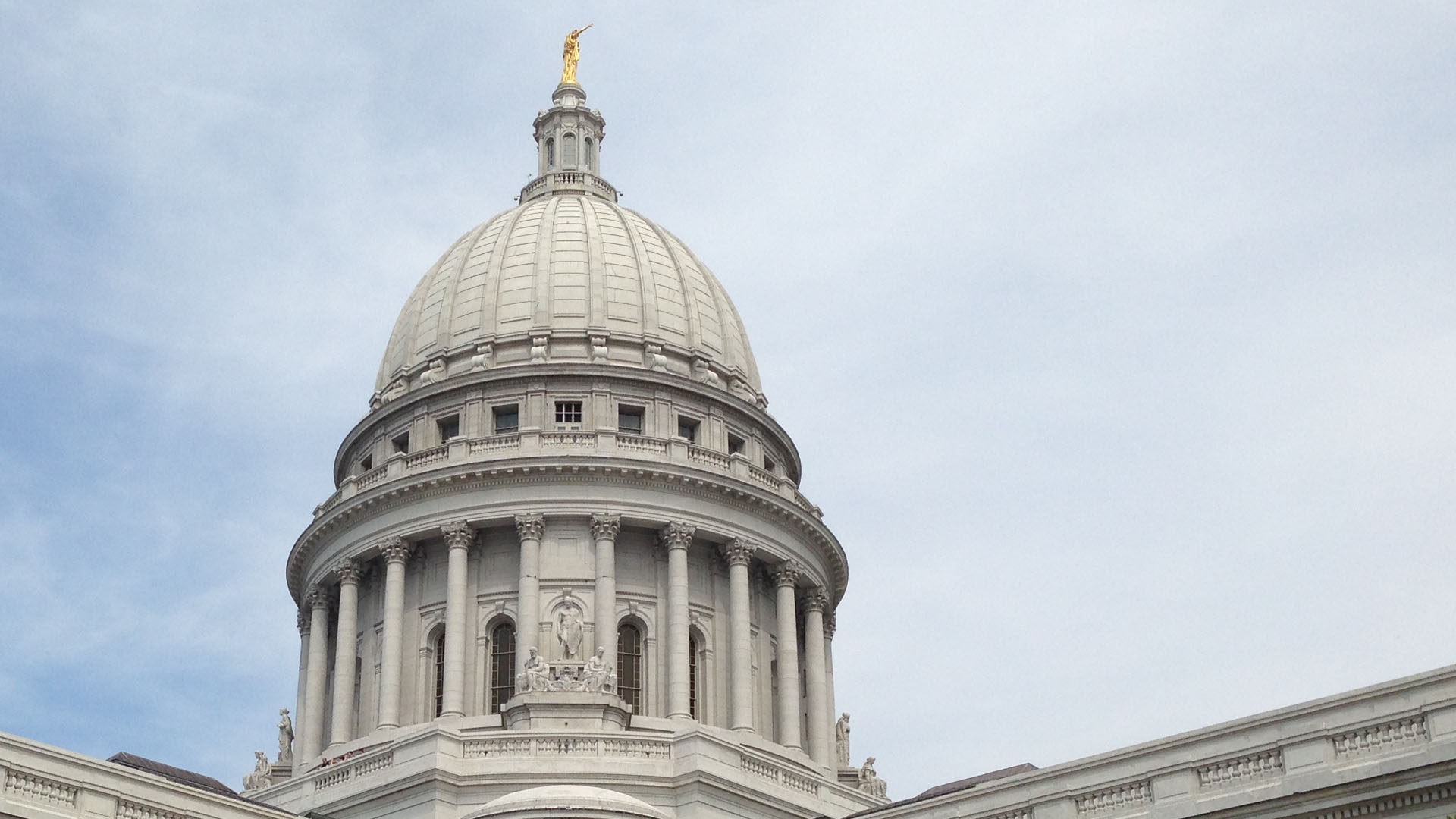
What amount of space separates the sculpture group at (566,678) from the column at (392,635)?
558 cm

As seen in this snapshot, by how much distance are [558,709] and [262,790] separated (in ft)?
37.4

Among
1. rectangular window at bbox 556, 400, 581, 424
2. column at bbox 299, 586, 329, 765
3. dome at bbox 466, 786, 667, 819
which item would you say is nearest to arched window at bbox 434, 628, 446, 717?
column at bbox 299, 586, 329, 765

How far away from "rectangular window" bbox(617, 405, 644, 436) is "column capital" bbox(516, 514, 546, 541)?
564cm

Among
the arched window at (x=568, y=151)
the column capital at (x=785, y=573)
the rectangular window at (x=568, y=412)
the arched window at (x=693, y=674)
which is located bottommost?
the arched window at (x=693, y=674)

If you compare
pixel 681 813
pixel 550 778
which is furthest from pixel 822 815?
pixel 550 778

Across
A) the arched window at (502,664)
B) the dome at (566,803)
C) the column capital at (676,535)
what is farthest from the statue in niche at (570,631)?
the dome at (566,803)

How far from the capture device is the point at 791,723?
2506 inches

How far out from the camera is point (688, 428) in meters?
67.6

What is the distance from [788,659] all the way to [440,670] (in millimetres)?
11617

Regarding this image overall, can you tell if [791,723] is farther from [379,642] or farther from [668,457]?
[379,642]

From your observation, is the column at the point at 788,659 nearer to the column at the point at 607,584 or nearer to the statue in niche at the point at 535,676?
the column at the point at 607,584

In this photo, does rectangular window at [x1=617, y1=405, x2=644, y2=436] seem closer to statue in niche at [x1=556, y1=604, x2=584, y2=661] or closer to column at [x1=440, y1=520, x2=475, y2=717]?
column at [x1=440, y1=520, x2=475, y2=717]

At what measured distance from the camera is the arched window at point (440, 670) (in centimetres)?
6150

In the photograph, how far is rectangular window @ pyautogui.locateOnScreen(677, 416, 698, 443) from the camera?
67188mm
